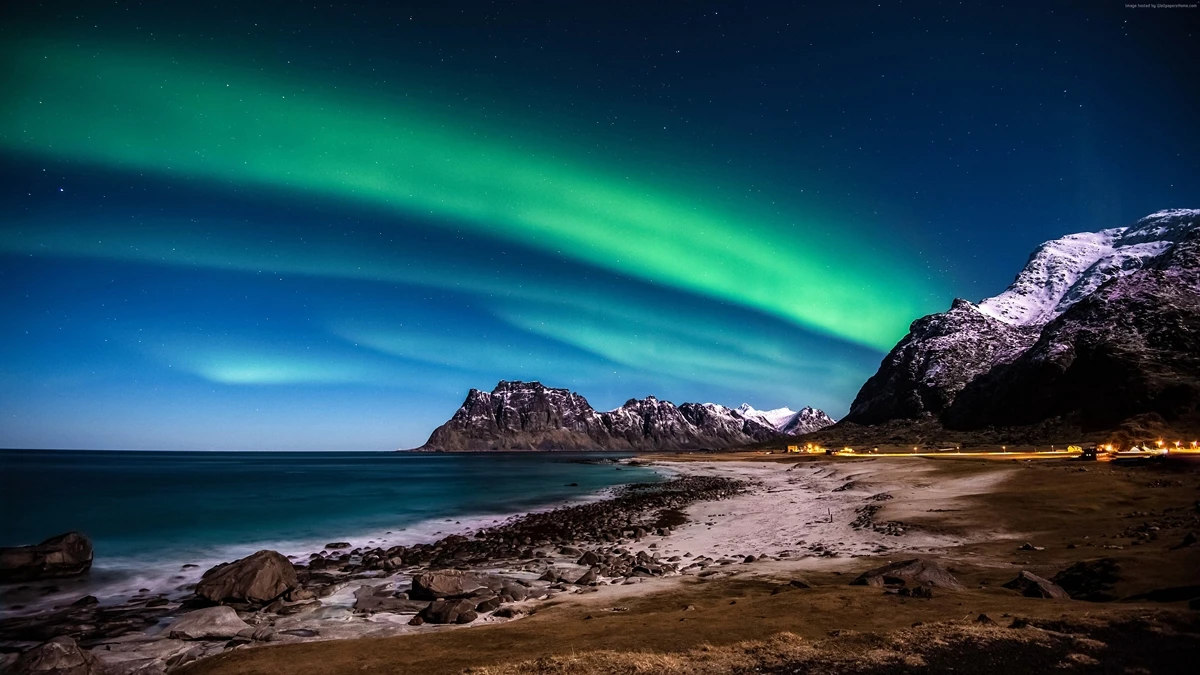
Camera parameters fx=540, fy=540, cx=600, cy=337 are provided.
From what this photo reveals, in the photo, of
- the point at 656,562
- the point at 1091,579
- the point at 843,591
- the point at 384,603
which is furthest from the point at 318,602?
the point at 1091,579

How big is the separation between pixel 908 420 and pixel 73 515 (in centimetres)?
21442

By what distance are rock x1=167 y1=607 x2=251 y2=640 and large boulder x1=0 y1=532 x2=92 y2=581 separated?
14175mm

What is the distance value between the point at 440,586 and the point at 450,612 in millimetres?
2596

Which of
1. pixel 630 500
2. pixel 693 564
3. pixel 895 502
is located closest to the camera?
pixel 693 564

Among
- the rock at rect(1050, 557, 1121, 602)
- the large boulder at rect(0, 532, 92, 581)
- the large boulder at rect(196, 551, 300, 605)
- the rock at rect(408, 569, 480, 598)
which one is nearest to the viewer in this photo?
the rock at rect(1050, 557, 1121, 602)

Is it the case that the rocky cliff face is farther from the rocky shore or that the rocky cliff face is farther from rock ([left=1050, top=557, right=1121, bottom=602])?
the rocky shore

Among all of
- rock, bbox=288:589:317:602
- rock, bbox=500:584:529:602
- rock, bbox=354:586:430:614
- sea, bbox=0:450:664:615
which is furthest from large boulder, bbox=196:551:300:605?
rock, bbox=500:584:529:602

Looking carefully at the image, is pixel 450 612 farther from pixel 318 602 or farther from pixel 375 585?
pixel 375 585

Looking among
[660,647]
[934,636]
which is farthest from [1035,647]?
[660,647]

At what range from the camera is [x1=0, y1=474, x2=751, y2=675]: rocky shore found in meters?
14.1

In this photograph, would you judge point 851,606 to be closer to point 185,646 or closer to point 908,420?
point 185,646

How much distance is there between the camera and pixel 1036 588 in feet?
45.7

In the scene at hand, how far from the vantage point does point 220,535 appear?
3856cm

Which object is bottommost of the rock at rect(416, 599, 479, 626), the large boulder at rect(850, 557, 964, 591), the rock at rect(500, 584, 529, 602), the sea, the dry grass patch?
the sea
